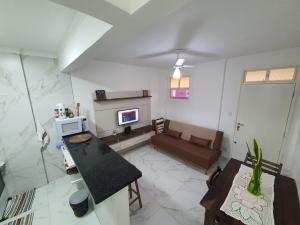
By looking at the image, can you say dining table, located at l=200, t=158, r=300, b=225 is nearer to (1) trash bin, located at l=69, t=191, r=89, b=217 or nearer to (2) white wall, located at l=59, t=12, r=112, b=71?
(1) trash bin, located at l=69, t=191, r=89, b=217

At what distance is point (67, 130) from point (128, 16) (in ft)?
7.58

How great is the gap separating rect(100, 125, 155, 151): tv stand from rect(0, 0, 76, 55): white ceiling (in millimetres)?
2305

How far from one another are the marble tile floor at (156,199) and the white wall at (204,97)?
1227mm

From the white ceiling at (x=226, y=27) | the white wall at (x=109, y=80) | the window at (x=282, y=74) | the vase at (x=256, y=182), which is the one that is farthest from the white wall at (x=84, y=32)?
the window at (x=282, y=74)

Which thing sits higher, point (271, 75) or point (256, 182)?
point (271, 75)

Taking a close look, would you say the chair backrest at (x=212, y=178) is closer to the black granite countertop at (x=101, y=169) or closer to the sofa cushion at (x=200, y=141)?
the black granite countertop at (x=101, y=169)

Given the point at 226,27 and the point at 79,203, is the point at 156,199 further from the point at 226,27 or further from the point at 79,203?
the point at 226,27

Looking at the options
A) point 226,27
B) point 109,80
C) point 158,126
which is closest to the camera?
point 226,27

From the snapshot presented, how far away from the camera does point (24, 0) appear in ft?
3.32

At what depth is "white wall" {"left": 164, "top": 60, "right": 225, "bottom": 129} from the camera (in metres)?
3.28

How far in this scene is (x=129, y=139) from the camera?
3.59 m

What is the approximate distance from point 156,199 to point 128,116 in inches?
87.3

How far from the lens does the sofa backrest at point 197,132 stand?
311 centimetres

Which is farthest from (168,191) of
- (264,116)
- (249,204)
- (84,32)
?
(84,32)
